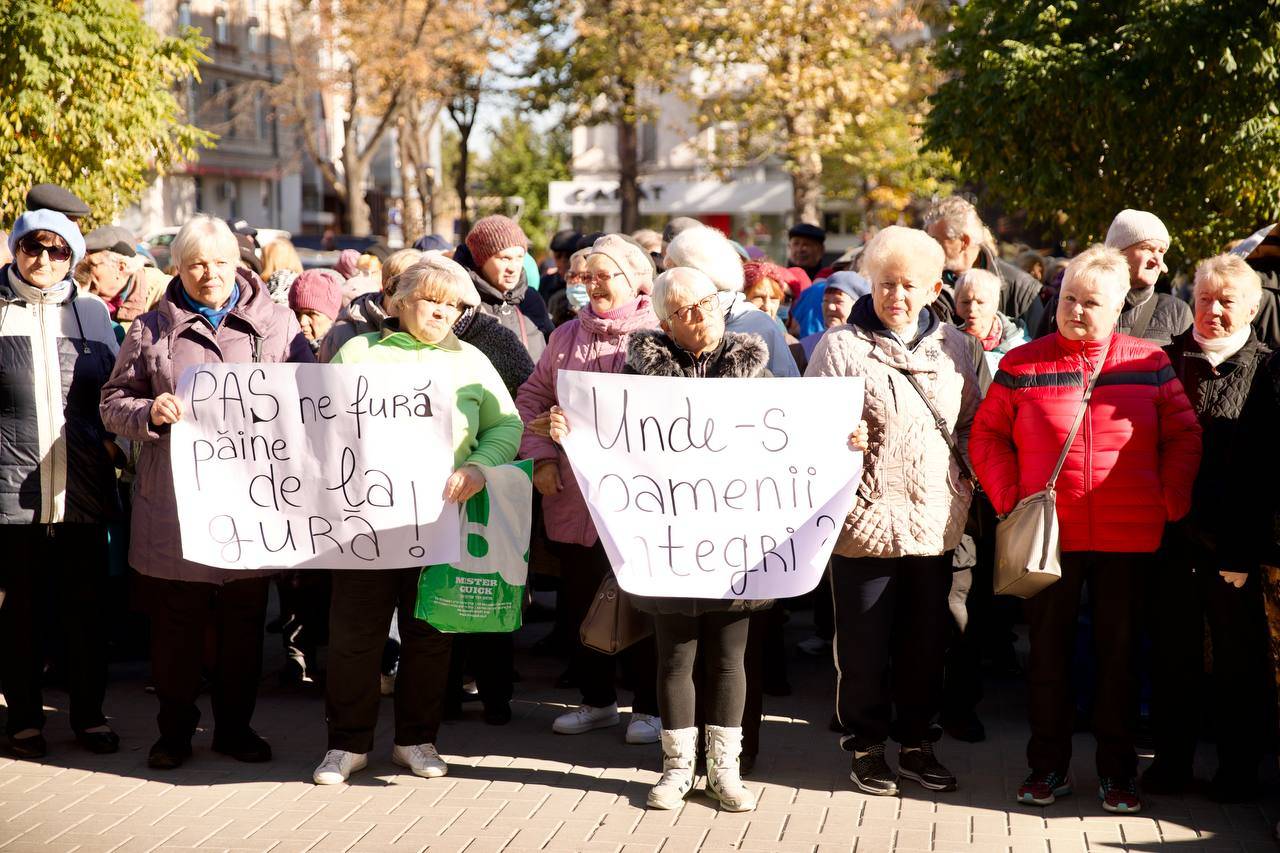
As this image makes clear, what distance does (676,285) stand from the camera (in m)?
4.86

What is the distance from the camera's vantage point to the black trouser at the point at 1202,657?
5051 mm

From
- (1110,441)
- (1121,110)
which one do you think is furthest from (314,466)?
(1121,110)

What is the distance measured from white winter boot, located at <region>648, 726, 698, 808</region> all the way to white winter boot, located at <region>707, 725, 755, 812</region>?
7cm

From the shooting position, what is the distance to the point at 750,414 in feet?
16.2

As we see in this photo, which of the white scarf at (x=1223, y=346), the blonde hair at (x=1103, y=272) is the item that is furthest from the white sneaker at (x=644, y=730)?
the white scarf at (x=1223, y=346)

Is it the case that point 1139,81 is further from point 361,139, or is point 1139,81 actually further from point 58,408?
point 361,139

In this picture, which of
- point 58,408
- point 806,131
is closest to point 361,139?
point 806,131

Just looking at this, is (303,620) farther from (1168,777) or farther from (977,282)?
(1168,777)

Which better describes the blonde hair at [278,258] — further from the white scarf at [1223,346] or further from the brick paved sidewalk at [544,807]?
the white scarf at [1223,346]

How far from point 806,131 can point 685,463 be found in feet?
68.2

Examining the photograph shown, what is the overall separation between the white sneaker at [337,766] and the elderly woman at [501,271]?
188cm

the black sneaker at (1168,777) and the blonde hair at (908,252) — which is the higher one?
the blonde hair at (908,252)

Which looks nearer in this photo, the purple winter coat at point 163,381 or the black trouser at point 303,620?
the purple winter coat at point 163,381

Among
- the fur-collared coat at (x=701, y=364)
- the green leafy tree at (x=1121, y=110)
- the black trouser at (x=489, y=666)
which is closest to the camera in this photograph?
the fur-collared coat at (x=701, y=364)
